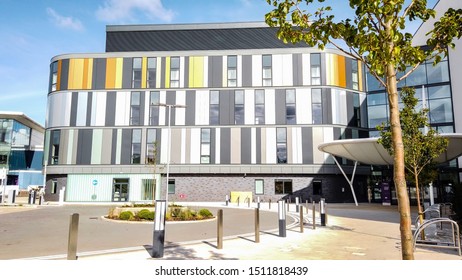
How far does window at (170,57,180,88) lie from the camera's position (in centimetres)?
3997

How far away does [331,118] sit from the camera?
37.9m

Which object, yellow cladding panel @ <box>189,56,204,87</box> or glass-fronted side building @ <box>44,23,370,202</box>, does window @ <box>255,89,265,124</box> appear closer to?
glass-fronted side building @ <box>44,23,370,202</box>

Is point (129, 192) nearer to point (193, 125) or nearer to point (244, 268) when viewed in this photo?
point (193, 125)

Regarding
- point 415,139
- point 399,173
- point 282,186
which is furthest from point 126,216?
point 282,186

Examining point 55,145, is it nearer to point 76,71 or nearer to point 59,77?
point 59,77

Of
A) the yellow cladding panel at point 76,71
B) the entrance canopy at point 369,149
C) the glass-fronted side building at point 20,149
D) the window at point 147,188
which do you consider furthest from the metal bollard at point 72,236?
the glass-fronted side building at point 20,149

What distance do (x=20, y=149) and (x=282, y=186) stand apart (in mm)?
53264

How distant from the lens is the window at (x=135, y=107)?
129ft

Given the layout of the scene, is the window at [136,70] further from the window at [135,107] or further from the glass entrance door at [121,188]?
the glass entrance door at [121,188]

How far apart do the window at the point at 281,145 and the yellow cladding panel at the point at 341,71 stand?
8.74m

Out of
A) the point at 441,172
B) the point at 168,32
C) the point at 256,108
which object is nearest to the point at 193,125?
the point at 256,108

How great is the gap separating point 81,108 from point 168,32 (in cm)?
1654

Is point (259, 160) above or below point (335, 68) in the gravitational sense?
below

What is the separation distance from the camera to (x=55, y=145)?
128 ft
